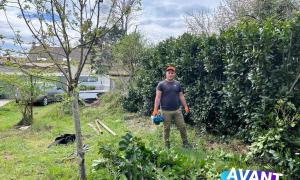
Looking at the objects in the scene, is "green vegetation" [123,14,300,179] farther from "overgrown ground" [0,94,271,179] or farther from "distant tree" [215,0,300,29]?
"distant tree" [215,0,300,29]

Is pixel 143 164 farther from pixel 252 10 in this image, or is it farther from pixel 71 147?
pixel 252 10

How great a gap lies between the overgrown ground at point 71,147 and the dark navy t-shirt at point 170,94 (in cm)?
90

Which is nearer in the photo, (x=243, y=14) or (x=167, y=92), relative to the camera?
(x=167, y=92)

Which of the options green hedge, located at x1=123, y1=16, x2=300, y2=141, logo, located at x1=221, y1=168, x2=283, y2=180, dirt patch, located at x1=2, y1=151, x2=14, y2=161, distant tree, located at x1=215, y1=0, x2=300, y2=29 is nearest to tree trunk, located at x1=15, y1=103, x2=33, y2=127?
dirt patch, located at x1=2, y1=151, x2=14, y2=161

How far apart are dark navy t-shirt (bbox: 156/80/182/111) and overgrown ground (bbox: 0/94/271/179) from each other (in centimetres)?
90

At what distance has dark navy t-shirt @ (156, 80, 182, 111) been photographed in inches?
297

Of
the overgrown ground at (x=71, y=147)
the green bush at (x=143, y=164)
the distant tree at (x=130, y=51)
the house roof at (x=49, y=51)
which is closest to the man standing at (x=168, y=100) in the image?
the overgrown ground at (x=71, y=147)

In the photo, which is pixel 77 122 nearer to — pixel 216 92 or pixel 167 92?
pixel 167 92

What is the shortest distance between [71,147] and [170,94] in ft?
9.71

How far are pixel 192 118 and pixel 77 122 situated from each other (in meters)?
5.57

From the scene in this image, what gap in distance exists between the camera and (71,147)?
27.6 feet

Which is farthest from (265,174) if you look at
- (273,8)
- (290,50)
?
(273,8)

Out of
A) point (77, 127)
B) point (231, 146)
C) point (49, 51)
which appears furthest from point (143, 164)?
point (231, 146)

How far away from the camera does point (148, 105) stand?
1271 cm
